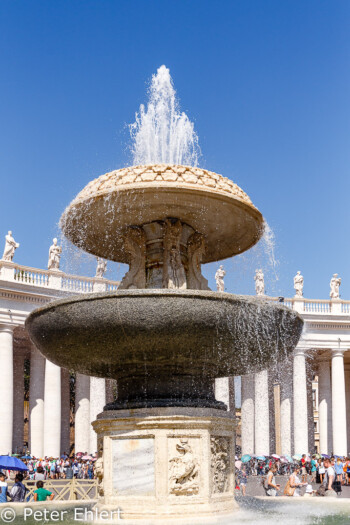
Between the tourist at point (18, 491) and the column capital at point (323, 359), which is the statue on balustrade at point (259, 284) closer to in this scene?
the column capital at point (323, 359)

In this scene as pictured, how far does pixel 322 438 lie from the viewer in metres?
55.8

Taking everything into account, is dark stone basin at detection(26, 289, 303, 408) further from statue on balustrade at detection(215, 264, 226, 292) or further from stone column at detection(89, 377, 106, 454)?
statue on balustrade at detection(215, 264, 226, 292)

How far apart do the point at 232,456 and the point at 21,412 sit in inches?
1625

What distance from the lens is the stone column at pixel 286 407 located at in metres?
52.9

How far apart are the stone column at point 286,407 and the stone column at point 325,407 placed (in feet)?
9.58

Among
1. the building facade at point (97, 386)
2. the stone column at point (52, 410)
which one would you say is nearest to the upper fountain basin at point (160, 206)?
the building facade at point (97, 386)

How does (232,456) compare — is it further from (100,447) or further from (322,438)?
(322,438)

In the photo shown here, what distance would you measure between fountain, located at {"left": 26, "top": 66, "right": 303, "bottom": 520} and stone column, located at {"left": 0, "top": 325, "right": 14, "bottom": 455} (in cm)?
2962

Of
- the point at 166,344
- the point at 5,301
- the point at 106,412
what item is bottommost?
the point at 106,412

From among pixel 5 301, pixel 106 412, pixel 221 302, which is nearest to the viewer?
pixel 221 302

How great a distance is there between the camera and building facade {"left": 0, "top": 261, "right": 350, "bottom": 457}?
1687 inches

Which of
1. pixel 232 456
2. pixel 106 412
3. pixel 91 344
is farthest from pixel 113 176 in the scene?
pixel 232 456

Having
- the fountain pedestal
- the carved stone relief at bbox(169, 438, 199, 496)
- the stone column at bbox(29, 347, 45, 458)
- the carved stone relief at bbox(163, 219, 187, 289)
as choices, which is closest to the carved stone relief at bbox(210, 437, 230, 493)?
the fountain pedestal

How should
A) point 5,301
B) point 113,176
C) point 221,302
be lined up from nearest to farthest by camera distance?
1. point 221,302
2. point 113,176
3. point 5,301
